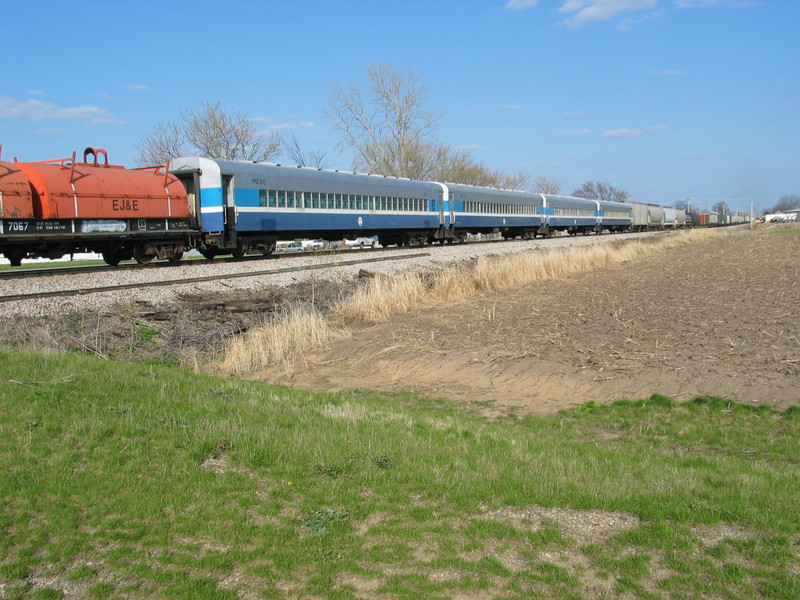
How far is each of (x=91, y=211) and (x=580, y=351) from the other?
44.1 ft

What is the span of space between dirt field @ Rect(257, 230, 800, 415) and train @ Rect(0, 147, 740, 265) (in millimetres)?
8797

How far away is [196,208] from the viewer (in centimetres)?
2166

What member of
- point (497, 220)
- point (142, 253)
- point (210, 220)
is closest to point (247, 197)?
point (210, 220)

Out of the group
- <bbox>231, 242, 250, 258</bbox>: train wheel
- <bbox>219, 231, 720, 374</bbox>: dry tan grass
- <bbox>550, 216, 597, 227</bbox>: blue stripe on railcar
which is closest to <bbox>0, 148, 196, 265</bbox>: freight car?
<bbox>231, 242, 250, 258</bbox>: train wheel

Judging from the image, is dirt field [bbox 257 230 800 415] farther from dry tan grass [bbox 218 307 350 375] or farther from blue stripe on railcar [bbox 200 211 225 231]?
blue stripe on railcar [bbox 200 211 225 231]

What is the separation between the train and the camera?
1688 centimetres

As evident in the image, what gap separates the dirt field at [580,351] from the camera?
340 inches

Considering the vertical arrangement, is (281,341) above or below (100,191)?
below

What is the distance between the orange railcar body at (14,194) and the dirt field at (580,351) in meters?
8.93

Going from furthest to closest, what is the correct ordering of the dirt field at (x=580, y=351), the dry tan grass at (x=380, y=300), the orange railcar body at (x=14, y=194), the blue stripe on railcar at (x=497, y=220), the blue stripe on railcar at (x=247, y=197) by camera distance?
the blue stripe on railcar at (x=497, y=220)
the blue stripe on railcar at (x=247, y=197)
the orange railcar body at (x=14, y=194)
the dry tan grass at (x=380, y=300)
the dirt field at (x=580, y=351)

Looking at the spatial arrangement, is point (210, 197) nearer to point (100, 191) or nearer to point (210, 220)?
point (210, 220)

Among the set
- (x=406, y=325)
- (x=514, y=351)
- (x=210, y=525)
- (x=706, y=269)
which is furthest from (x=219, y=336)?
(x=706, y=269)

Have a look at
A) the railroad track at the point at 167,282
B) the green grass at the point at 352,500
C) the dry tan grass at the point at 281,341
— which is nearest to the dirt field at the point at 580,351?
the dry tan grass at the point at 281,341

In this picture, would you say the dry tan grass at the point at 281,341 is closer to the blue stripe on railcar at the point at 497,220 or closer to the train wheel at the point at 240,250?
the train wheel at the point at 240,250
